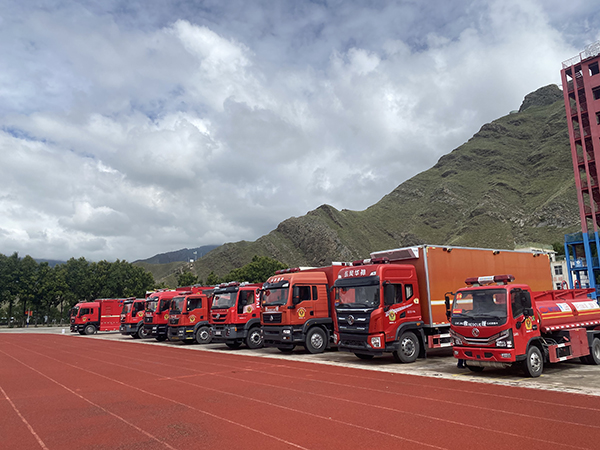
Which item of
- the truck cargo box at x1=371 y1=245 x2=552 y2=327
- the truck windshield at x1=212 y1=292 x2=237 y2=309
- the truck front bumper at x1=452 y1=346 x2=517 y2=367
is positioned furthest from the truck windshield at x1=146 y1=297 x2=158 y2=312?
the truck front bumper at x1=452 y1=346 x2=517 y2=367

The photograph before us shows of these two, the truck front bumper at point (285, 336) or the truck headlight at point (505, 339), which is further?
the truck front bumper at point (285, 336)

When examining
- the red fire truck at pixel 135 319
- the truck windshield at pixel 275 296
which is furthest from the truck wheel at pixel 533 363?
the red fire truck at pixel 135 319

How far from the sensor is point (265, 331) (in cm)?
1677

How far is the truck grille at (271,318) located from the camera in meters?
16.1

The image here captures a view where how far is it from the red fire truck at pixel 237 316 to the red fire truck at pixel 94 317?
2230 cm

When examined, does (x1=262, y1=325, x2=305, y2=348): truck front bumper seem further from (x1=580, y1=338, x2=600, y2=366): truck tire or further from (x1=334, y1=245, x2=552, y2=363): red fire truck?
(x1=580, y1=338, x2=600, y2=366): truck tire

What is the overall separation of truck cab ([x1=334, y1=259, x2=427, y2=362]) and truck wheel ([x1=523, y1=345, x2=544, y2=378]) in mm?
3626

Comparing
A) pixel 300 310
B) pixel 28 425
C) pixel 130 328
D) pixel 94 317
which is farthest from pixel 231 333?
pixel 94 317

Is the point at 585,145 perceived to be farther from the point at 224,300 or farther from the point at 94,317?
the point at 94,317

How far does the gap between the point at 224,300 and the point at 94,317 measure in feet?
79.7

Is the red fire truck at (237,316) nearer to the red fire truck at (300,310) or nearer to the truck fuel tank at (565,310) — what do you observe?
the red fire truck at (300,310)

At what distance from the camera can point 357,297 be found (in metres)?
13.3

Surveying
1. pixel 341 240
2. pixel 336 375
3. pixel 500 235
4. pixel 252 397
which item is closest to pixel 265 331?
pixel 336 375

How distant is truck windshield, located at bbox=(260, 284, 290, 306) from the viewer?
1619 cm
